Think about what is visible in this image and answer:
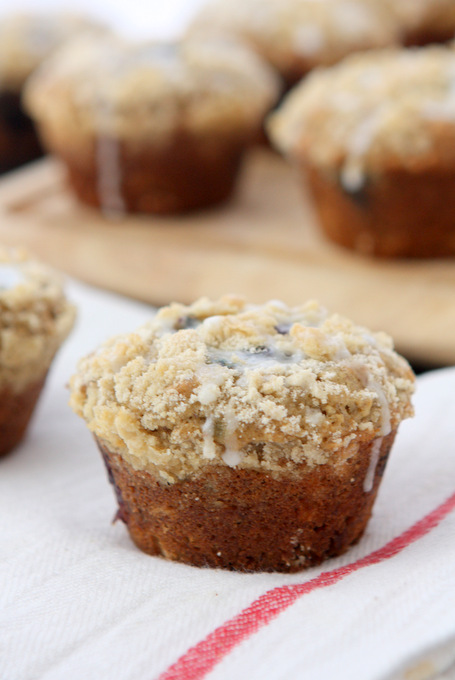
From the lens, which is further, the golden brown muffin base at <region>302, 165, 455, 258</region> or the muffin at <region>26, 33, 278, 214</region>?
the muffin at <region>26, 33, 278, 214</region>

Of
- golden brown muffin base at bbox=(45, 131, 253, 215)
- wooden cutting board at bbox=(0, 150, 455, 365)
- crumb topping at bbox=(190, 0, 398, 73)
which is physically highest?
crumb topping at bbox=(190, 0, 398, 73)

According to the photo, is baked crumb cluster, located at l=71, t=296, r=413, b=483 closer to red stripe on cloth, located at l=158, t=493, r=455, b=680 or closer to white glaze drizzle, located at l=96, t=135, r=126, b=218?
red stripe on cloth, located at l=158, t=493, r=455, b=680

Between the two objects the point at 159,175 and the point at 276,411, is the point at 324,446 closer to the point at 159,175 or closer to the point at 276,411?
the point at 276,411

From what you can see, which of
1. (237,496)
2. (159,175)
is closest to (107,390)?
(237,496)

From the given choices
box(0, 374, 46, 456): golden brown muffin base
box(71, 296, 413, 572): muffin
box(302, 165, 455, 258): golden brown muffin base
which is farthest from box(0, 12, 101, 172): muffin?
box(71, 296, 413, 572): muffin

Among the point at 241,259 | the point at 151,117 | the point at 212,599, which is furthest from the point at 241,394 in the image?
the point at 151,117

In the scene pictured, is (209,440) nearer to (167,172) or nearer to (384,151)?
(384,151)
